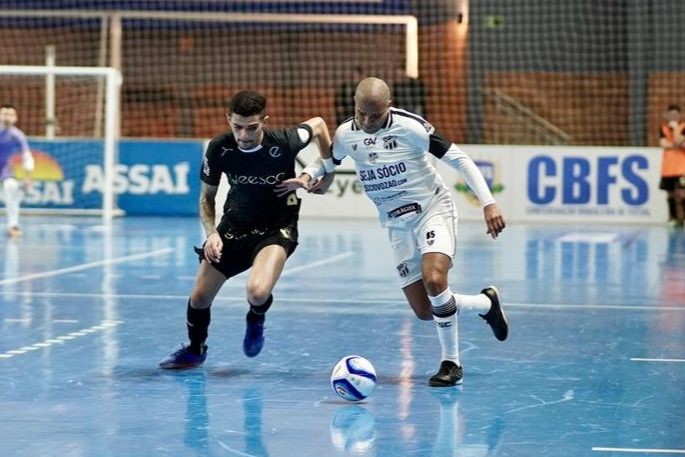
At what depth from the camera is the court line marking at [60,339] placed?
8820mm

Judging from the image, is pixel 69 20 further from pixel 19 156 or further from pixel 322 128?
pixel 322 128

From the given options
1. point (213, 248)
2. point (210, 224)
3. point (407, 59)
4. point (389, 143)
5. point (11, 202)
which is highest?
point (407, 59)

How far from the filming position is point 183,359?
27.4 ft

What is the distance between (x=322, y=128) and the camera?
859 cm

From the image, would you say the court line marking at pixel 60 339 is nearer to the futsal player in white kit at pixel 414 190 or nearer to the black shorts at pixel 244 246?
the black shorts at pixel 244 246

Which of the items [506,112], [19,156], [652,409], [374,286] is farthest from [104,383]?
[506,112]

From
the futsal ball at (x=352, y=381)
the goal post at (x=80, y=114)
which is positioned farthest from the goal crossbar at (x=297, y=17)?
the futsal ball at (x=352, y=381)

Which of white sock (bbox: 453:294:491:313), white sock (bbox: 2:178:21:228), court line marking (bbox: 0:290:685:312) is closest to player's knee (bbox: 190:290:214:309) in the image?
white sock (bbox: 453:294:491:313)

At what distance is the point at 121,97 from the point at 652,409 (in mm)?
23028

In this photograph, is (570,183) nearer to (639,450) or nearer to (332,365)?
(332,365)

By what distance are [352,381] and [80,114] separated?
2078 cm

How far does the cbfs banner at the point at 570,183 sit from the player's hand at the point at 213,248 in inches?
619

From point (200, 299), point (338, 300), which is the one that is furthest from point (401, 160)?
point (338, 300)

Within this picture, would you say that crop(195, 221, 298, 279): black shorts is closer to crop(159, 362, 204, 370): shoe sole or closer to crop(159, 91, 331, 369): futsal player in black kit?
crop(159, 91, 331, 369): futsal player in black kit
